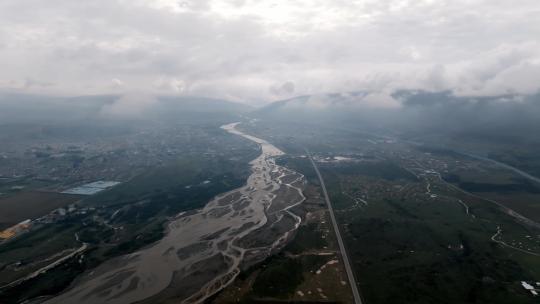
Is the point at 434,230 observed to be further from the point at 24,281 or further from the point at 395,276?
the point at 24,281

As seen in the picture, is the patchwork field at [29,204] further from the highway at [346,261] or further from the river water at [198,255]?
the highway at [346,261]

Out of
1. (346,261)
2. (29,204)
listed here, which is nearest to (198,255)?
(346,261)

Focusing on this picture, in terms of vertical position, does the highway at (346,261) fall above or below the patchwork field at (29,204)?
above

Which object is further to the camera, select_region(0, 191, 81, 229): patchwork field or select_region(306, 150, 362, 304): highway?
select_region(0, 191, 81, 229): patchwork field

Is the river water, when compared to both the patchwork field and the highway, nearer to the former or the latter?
the highway

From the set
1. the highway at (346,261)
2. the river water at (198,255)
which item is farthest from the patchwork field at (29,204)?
the highway at (346,261)

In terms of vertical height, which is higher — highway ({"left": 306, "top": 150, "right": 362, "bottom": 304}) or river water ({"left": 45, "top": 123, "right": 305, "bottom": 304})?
highway ({"left": 306, "top": 150, "right": 362, "bottom": 304})

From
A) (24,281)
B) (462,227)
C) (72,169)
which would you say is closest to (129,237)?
(24,281)

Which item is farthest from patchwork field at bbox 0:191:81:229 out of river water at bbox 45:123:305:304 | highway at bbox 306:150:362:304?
highway at bbox 306:150:362:304

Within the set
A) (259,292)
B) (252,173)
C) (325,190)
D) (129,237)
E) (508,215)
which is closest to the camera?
(259,292)

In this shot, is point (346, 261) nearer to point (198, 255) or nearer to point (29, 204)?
point (198, 255)

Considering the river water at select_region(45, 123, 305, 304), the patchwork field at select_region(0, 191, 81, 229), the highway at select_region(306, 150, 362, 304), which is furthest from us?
the patchwork field at select_region(0, 191, 81, 229)
